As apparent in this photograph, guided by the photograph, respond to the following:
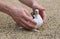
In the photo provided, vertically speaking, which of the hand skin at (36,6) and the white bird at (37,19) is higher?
the hand skin at (36,6)

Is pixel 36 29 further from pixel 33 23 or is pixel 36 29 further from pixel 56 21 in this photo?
pixel 56 21

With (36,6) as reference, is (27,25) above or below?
below

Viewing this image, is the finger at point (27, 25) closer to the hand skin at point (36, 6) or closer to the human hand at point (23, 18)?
the human hand at point (23, 18)

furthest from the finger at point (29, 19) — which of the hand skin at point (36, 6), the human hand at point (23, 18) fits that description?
the hand skin at point (36, 6)

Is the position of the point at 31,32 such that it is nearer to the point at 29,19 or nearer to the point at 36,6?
the point at 29,19

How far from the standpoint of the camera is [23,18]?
1334 millimetres

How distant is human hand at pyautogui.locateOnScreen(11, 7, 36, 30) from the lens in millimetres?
1331

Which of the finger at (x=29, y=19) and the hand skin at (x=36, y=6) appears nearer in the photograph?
the finger at (x=29, y=19)

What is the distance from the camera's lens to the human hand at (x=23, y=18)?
133cm

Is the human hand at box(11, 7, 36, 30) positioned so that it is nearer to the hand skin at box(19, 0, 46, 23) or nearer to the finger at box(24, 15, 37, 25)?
the finger at box(24, 15, 37, 25)

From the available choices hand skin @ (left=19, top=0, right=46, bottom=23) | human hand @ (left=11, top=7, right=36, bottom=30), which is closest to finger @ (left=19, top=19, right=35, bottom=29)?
Answer: human hand @ (left=11, top=7, right=36, bottom=30)

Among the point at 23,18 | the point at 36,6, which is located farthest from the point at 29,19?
the point at 36,6

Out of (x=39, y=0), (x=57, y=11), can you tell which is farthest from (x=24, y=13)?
(x=39, y=0)

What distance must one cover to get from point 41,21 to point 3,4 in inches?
10.5
